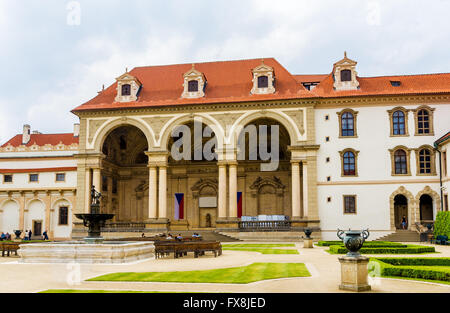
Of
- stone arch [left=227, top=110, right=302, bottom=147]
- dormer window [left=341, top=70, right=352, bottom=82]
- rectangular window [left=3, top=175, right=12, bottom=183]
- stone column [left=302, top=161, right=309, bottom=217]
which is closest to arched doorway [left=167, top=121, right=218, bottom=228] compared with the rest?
stone arch [left=227, top=110, right=302, bottom=147]

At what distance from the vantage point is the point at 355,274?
13.2 meters

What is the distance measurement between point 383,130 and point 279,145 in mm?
14404

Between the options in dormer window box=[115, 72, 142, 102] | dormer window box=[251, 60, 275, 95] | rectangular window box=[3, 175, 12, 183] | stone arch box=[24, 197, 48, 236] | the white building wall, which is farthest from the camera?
rectangular window box=[3, 175, 12, 183]

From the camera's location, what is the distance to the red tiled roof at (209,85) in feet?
158

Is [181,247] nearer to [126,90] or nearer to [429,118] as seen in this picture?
[126,90]

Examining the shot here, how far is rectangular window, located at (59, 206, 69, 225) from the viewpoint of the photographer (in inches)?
2061

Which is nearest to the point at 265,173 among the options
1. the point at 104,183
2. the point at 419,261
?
the point at 104,183

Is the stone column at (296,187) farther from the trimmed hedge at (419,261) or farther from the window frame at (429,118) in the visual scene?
the trimmed hedge at (419,261)

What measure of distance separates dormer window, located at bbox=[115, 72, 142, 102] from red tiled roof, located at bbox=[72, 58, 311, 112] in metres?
0.78

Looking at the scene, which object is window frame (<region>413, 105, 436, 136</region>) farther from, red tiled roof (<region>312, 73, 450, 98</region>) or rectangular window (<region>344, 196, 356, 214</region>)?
rectangular window (<region>344, 196, 356, 214</region>)

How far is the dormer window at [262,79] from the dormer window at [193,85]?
5.41 m
